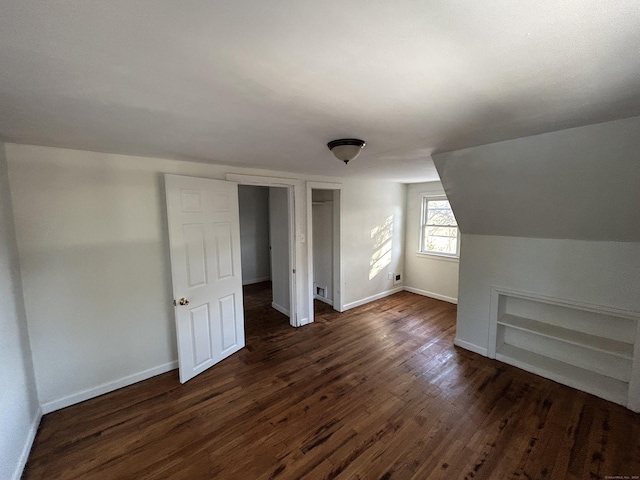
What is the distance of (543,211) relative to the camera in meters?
2.46

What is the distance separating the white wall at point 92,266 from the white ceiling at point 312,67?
527mm

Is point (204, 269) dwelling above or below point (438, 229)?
below

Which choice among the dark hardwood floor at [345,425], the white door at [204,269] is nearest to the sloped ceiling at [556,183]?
the dark hardwood floor at [345,425]

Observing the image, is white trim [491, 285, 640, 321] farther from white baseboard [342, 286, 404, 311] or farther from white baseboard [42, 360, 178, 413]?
white baseboard [42, 360, 178, 413]

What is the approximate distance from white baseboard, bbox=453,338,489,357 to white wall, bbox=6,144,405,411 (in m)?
3.45

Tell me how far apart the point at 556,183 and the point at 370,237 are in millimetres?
2823

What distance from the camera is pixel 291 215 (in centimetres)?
370

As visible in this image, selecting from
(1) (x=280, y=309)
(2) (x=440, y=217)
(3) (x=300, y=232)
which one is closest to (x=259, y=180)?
(3) (x=300, y=232)

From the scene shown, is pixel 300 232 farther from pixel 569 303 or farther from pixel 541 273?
pixel 569 303

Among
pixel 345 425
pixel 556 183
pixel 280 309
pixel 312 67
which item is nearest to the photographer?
pixel 312 67

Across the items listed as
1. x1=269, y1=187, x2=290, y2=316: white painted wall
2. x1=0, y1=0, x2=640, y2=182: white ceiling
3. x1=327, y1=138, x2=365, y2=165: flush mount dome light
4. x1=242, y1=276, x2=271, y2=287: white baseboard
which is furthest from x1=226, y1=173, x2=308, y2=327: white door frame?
x1=242, y1=276, x2=271, y2=287: white baseboard

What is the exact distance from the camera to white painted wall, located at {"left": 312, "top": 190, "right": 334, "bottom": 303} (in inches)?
179

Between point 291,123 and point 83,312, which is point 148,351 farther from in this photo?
point 291,123

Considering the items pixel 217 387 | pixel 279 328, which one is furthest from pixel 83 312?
pixel 279 328
